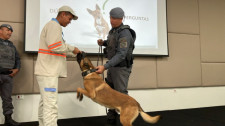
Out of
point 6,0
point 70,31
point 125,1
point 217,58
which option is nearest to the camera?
point 6,0

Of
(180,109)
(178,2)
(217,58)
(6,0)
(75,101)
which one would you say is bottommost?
(180,109)

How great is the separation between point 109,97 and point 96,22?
5.75 ft

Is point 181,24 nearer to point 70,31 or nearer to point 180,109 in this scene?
point 180,109

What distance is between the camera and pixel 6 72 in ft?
8.35

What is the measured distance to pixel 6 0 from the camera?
111 inches

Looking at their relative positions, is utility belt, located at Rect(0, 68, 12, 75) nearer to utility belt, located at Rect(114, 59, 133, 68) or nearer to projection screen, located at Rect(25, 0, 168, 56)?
projection screen, located at Rect(25, 0, 168, 56)

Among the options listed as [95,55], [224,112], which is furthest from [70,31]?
[224,112]

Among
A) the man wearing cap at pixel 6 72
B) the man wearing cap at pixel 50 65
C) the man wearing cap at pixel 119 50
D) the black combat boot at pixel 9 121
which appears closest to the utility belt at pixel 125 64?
the man wearing cap at pixel 119 50

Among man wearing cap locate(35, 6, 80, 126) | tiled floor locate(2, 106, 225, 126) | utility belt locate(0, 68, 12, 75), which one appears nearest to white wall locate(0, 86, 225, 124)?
tiled floor locate(2, 106, 225, 126)

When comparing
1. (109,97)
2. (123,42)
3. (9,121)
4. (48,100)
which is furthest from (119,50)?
(9,121)

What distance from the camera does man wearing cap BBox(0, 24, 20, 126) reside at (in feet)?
8.18

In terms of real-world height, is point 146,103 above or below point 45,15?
below

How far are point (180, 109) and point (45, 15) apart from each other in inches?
121

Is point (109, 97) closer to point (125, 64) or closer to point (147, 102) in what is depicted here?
point (125, 64)
